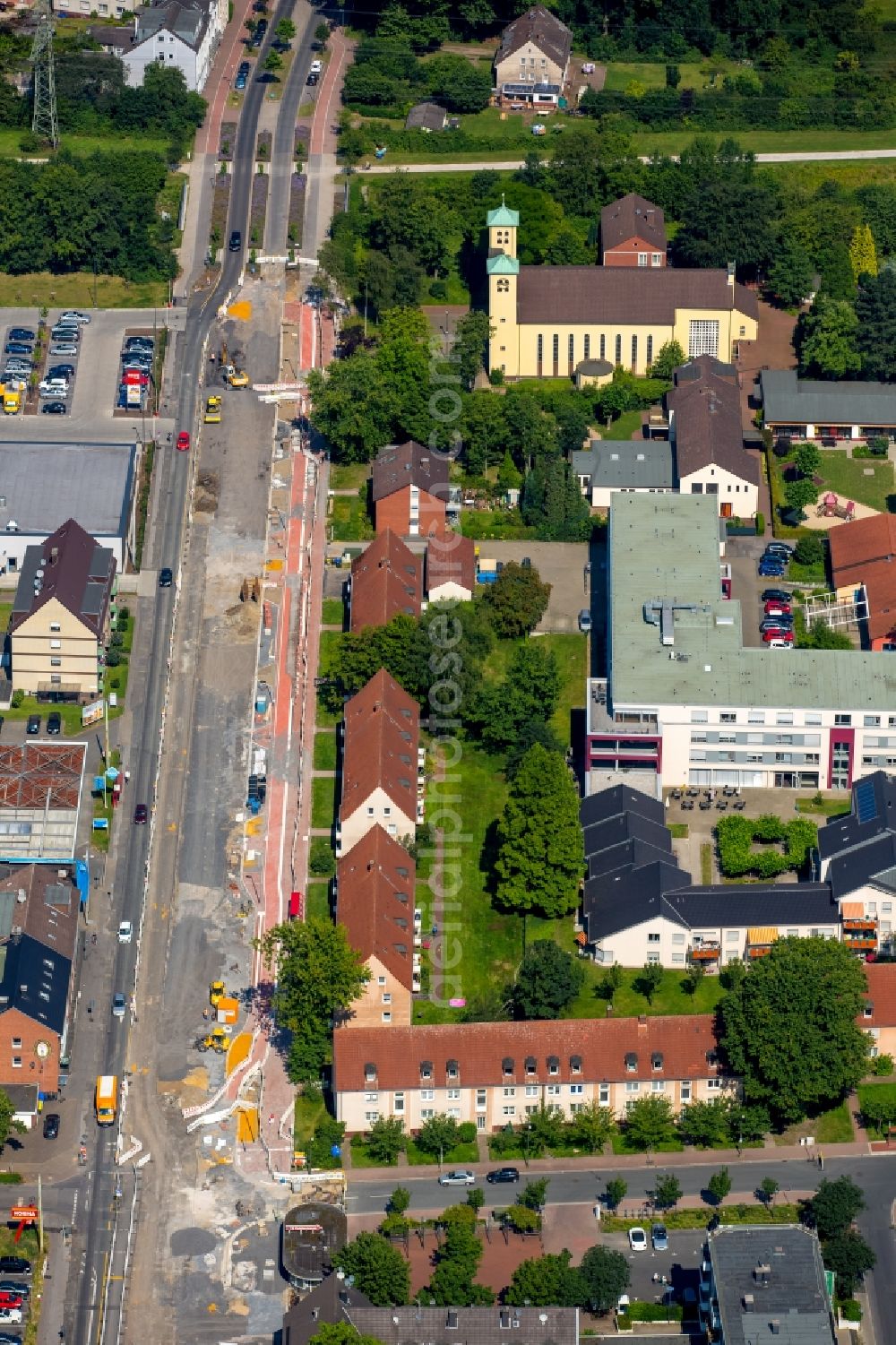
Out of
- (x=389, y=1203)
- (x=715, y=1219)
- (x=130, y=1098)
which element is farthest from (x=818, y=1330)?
(x=130, y=1098)

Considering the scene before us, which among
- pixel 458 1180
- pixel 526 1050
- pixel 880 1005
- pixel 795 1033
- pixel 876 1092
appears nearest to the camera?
pixel 458 1180

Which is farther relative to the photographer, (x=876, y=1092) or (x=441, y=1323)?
(x=876, y=1092)

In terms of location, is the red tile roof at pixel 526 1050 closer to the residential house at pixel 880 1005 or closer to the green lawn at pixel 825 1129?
the green lawn at pixel 825 1129

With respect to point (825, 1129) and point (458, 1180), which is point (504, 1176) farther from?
point (825, 1129)

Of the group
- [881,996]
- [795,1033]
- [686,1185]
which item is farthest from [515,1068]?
[881,996]

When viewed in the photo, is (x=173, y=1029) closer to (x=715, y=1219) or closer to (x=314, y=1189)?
(x=314, y=1189)

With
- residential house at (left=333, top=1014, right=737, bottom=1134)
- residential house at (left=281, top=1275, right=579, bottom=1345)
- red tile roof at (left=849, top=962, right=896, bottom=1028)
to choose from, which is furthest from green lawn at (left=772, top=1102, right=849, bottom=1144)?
residential house at (left=281, top=1275, right=579, bottom=1345)
